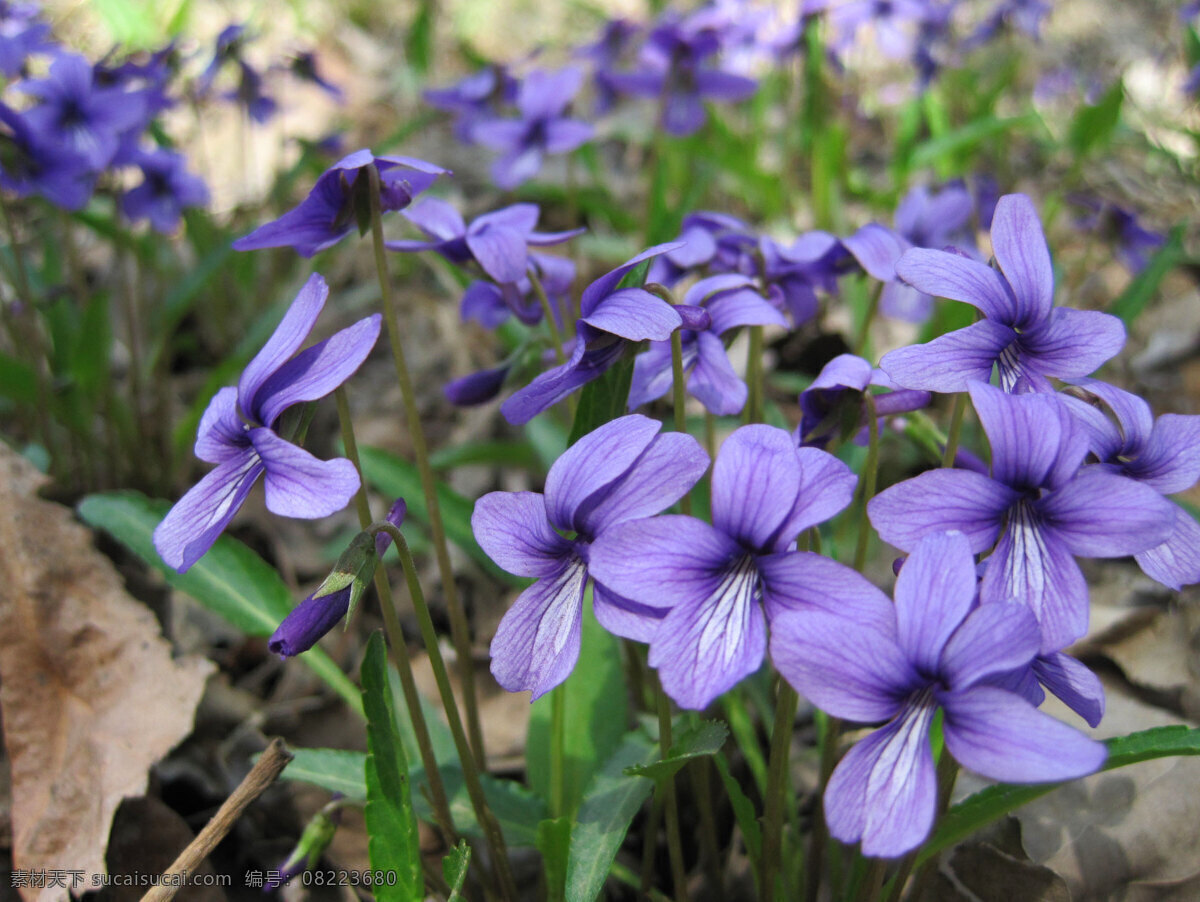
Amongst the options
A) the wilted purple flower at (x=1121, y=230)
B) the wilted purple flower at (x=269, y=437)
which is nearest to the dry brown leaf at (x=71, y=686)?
the wilted purple flower at (x=269, y=437)

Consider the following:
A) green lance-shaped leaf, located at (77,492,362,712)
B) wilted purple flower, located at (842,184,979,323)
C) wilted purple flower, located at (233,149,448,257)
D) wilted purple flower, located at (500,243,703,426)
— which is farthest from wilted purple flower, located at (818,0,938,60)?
green lance-shaped leaf, located at (77,492,362,712)

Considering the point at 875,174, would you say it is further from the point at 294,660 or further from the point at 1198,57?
the point at 294,660

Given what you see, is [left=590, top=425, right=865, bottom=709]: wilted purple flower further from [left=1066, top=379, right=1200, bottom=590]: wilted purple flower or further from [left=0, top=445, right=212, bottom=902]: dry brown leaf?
[left=0, top=445, right=212, bottom=902]: dry brown leaf

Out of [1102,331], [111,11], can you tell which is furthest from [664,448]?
[111,11]

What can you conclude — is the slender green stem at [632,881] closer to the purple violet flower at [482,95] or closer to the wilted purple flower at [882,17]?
the purple violet flower at [482,95]

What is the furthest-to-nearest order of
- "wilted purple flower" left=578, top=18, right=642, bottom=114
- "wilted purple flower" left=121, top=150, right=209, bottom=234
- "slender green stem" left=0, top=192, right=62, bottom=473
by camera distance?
"wilted purple flower" left=578, top=18, right=642, bottom=114, "wilted purple flower" left=121, top=150, right=209, bottom=234, "slender green stem" left=0, top=192, right=62, bottom=473
